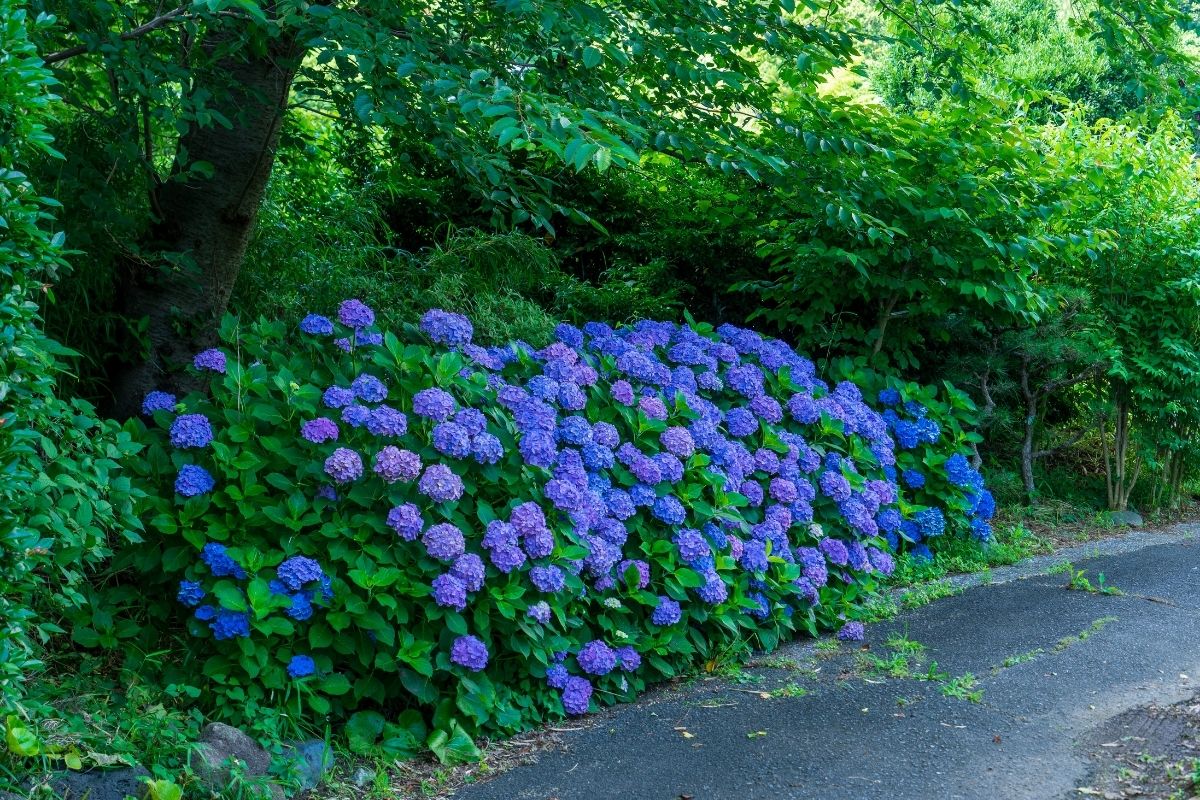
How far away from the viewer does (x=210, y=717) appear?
3.28m

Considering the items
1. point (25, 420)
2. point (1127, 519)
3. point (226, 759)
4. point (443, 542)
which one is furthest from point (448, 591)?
point (1127, 519)

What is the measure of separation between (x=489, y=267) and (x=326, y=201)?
40.4 inches

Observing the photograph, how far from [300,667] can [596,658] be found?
107 centimetres

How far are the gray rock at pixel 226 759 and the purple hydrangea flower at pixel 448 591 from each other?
690 millimetres

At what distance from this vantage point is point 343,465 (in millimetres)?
3508

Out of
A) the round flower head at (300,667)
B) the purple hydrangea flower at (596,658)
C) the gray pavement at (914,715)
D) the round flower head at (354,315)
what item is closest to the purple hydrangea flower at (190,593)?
the round flower head at (300,667)

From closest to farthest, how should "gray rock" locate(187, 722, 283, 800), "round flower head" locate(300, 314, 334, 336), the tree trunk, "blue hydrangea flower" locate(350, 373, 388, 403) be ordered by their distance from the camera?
"gray rock" locate(187, 722, 283, 800)
"blue hydrangea flower" locate(350, 373, 388, 403)
"round flower head" locate(300, 314, 334, 336)
the tree trunk

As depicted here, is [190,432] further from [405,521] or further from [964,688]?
[964,688]

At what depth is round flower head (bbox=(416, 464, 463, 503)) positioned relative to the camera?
3580 millimetres

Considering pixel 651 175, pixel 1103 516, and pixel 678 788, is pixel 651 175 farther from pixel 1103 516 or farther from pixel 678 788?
pixel 678 788

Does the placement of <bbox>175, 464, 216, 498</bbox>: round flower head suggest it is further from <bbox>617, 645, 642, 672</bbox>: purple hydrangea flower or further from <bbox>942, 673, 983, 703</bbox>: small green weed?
<bbox>942, 673, 983, 703</bbox>: small green weed

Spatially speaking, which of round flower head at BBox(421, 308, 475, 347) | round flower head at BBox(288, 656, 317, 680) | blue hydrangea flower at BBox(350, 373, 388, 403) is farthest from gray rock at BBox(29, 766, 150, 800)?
round flower head at BBox(421, 308, 475, 347)

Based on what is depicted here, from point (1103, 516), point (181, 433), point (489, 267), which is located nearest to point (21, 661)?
point (181, 433)

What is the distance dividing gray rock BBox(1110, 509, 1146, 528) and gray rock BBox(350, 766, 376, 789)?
580cm
